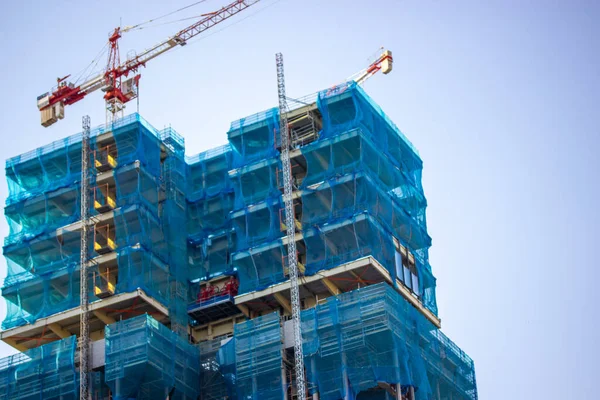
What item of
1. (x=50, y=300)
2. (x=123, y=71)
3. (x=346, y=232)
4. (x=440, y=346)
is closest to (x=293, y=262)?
(x=346, y=232)

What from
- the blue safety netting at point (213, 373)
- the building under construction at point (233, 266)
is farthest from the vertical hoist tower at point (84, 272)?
the blue safety netting at point (213, 373)

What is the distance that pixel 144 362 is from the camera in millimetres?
133625

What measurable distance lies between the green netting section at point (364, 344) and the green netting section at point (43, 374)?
2084cm

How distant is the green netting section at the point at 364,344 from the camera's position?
428 ft

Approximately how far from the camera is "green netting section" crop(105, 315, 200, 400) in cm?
13412

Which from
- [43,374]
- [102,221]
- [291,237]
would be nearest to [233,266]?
[291,237]

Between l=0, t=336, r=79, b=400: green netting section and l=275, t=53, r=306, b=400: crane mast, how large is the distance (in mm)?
19554

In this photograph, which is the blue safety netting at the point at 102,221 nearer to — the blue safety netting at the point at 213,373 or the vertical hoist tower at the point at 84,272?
the vertical hoist tower at the point at 84,272

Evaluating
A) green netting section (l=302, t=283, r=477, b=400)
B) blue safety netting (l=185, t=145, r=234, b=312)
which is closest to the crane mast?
green netting section (l=302, t=283, r=477, b=400)

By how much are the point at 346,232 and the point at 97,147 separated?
90.4 feet

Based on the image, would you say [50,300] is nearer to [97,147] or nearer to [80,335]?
[80,335]

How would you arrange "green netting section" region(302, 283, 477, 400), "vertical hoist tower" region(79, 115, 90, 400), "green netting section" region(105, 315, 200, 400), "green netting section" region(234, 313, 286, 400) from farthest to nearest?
"vertical hoist tower" region(79, 115, 90, 400)
"green netting section" region(105, 315, 200, 400)
"green netting section" region(234, 313, 286, 400)
"green netting section" region(302, 283, 477, 400)

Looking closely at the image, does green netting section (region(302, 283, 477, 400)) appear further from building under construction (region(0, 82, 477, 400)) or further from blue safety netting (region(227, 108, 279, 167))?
blue safety netting (region(227, 108, 279, 167))

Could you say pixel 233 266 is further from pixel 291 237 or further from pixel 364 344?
pixel 364 344
